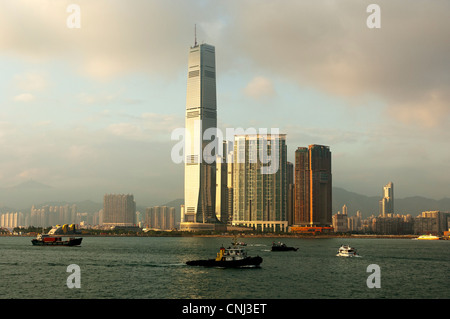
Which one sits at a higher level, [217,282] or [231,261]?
[231,261]

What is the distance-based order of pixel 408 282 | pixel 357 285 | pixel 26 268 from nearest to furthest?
pixel 357 285
pixel 408 282
pixel 26 268

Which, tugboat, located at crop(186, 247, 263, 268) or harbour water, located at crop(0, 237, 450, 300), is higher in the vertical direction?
tugboat, located at crop(186, 247, 263, 268)

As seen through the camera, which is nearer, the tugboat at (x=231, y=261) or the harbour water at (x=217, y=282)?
the harbour water at (x=217, y=282)

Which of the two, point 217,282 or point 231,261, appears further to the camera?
point 231,261

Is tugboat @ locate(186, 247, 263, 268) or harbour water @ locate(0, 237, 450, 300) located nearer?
harbour water @ locate(0, 237, 450, 300)
